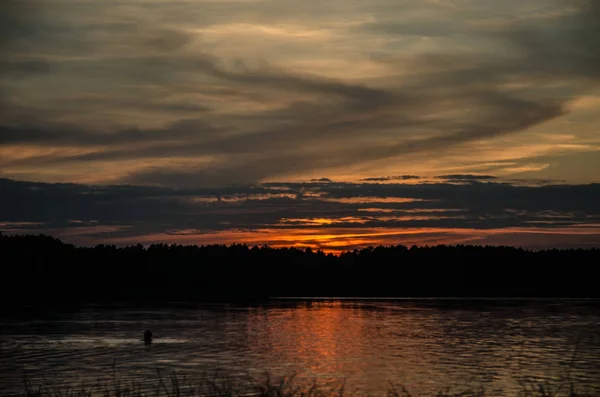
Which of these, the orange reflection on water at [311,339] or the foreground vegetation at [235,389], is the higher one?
the foreground vegetation at [235,389]

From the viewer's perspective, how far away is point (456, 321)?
113812 mm

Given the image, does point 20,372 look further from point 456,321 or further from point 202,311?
point 202,311

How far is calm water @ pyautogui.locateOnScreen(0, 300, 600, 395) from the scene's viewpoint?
5372 cm

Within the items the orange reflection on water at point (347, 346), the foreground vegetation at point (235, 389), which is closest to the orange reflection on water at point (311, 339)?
the orange reflection on water at point (347, 346)

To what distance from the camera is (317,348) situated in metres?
75.4

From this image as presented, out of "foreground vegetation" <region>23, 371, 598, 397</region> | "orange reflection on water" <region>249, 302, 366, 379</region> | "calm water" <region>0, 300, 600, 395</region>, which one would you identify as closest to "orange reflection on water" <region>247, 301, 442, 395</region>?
"orange reflection on water" <region>249, 302, 366, 379</region>

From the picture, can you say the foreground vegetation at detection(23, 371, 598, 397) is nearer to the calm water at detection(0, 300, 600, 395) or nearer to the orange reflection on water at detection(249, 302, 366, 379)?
the calm water at detection(0, 300, 600, 395)

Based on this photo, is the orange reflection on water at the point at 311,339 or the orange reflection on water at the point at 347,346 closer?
the orange reflection on water at the point at 347,346

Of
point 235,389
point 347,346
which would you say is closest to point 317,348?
point 347,346

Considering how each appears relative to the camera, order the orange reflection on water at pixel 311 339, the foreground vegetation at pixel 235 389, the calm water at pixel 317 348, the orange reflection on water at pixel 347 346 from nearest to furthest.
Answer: the foreground vegetation at pixel 235 389 < the calm water at pixel 317 348 < the orange reflection on water at pixel 347 346 < the orange reflection on water at pixel 311 339

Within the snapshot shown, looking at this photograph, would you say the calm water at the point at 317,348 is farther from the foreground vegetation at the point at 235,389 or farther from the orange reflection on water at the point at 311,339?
the foreground vegetation at the point at 235,389

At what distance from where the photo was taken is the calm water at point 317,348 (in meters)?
53.7

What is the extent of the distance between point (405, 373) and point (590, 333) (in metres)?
45.0

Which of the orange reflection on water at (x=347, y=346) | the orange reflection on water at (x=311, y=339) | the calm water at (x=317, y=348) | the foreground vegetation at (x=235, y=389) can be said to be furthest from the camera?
the orange reflection on water at (x=311, y=339)
